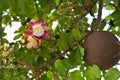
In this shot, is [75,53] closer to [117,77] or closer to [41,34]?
[41,34]

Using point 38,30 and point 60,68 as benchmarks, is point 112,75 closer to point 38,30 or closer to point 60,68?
point 60,68

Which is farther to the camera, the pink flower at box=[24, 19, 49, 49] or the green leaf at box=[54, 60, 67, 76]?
the pink flower at box=[24, 19, 49, 49]

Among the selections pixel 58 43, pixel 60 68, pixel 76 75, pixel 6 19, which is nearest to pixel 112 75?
pixel 76 75

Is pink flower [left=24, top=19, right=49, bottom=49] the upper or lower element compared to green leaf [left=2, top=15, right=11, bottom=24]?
lower

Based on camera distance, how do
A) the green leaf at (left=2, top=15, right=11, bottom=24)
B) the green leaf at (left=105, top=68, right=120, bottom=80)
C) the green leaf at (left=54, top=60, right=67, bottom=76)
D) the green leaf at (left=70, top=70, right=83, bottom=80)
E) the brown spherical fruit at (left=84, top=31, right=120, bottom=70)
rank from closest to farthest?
the green leaf at (left=105, top=68, right=120, bottom=80) → the green leaf at (left=70, top=70, right=83, bottom=80) → the green leaf at (left=54, top=60, right=67, bottom=76) → the brown spherical fruit at (left=84, top=31, right=120, bottom=70) → the green leaf at (left=2, top=15, right=11, bottom=24)

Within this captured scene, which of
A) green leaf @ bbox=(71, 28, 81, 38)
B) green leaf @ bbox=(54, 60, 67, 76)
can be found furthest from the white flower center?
green leaf @ bbox=(54, 60, 67, 76)

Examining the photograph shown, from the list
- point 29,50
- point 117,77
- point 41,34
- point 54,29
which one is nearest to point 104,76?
point 117,77

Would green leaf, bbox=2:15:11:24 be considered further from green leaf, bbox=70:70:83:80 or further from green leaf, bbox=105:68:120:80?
green leaf, bbox=105:68:120:80

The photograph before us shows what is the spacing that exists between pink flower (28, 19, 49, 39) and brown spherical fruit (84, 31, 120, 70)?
25 centimetres

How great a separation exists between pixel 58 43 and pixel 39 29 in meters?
0.13

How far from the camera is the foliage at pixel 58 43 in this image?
5.56 feet

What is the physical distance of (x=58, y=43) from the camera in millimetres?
2041

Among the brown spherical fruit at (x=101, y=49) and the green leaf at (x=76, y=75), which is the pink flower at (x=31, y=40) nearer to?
the brown spherical fruit at (x=101, y=49)

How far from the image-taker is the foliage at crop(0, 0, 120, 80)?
1.70 meters
